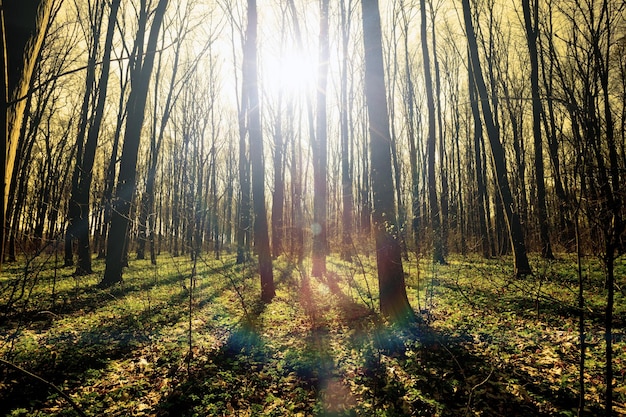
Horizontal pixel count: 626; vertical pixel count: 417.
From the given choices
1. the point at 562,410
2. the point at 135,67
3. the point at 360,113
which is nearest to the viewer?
the point at 562,410

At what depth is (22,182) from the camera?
69.1 feet

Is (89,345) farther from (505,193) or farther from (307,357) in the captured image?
(505,193)

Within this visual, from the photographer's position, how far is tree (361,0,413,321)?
233 inches

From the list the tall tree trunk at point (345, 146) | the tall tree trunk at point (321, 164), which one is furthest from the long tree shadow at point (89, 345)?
the tall tree trunk at point (345, 146)

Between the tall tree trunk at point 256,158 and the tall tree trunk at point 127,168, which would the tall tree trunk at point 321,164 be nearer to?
the tall tree trunk at point 256,158

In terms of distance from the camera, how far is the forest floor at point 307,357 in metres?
3.54

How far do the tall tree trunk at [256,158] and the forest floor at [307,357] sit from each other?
95 cm

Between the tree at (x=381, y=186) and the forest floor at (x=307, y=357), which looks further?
the tree at (x=381, y=186)

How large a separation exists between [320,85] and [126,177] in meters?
7.42

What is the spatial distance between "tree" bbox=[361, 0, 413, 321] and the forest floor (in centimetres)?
52

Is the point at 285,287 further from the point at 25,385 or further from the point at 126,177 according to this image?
the point at 25,385

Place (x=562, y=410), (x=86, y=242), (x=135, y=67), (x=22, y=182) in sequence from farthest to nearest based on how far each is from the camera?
(x=22, y=182) < (x=135, y=67) < (x=86, y=242) < (x=562, y=410)

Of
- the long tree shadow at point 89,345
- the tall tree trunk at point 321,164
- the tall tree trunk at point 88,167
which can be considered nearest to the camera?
the long tree shadow at point 89,345

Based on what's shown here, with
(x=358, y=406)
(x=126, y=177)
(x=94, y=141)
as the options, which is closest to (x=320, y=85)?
(x=126, y=177)
